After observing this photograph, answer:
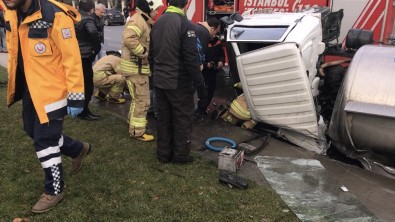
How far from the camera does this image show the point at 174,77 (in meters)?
4.10

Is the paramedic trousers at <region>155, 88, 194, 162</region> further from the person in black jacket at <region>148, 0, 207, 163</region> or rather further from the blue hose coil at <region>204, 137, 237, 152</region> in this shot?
the blue hose coil at <region>204, 137, 237, 152</region>

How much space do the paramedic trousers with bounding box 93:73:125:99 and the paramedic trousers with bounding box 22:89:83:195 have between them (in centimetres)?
338

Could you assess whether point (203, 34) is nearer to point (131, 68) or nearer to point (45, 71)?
point (131, 68)

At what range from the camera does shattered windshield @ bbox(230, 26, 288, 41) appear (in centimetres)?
485

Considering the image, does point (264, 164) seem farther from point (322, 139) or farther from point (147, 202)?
point (147, 202)

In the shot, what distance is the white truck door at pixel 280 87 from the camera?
4.52 m

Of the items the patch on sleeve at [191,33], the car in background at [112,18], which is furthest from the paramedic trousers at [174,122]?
the car in background at [112,18]

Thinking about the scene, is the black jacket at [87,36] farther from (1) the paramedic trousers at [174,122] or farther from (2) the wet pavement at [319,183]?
(1) the paramedic trousers at [174,122]

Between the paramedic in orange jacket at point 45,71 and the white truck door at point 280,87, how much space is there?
2231mm

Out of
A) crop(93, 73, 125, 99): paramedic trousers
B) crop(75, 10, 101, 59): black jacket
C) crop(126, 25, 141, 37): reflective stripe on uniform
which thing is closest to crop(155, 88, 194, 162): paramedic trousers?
crop(126, 25, 141, 37): reflective stripe on uniform

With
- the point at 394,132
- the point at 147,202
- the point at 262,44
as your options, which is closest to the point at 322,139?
the point at 394,132

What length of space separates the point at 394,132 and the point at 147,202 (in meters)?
2.59

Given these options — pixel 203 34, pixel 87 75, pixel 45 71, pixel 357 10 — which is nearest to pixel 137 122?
pixel 87 75

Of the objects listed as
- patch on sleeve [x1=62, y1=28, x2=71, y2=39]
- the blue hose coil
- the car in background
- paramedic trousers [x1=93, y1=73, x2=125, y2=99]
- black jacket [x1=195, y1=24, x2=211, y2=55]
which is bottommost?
the blue hose coil
